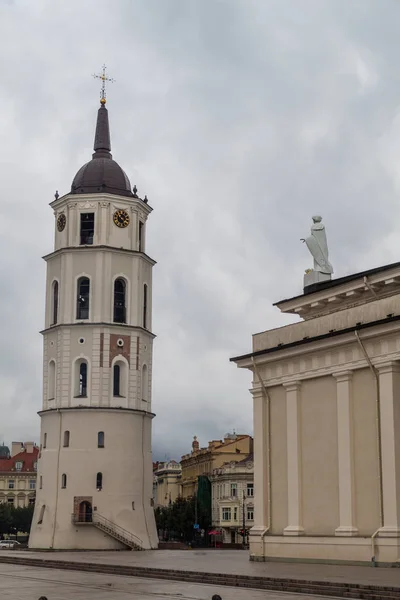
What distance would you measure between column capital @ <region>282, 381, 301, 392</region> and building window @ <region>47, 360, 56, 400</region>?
38.3m

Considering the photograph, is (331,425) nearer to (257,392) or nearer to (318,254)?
(257,392)

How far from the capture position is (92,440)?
240ft

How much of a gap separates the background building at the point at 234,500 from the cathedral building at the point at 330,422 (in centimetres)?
7993

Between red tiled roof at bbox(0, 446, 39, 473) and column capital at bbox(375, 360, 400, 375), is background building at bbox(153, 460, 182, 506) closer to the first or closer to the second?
red tiled roof at bbox(0, 446, 39, 473)

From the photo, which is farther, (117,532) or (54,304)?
(54,304)

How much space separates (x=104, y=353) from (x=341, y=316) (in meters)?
38.8

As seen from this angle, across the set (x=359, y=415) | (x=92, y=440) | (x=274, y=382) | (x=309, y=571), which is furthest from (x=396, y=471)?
(x=92, y=440)

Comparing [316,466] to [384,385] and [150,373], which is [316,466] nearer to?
[384,385]

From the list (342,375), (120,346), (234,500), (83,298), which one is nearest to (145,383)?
(120,346)

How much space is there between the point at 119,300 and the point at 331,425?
41743 millimetres

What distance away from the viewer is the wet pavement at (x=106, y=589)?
2458cm

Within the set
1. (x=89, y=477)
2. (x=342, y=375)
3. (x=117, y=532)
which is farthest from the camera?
(x=89, y=477)

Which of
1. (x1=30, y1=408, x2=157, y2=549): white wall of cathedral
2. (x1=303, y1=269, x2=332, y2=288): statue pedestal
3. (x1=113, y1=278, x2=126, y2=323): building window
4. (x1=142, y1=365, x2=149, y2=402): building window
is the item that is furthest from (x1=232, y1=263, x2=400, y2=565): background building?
(x1=142, y1=365, x2=149, y2=402): building window

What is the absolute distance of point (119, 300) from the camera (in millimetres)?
77500
